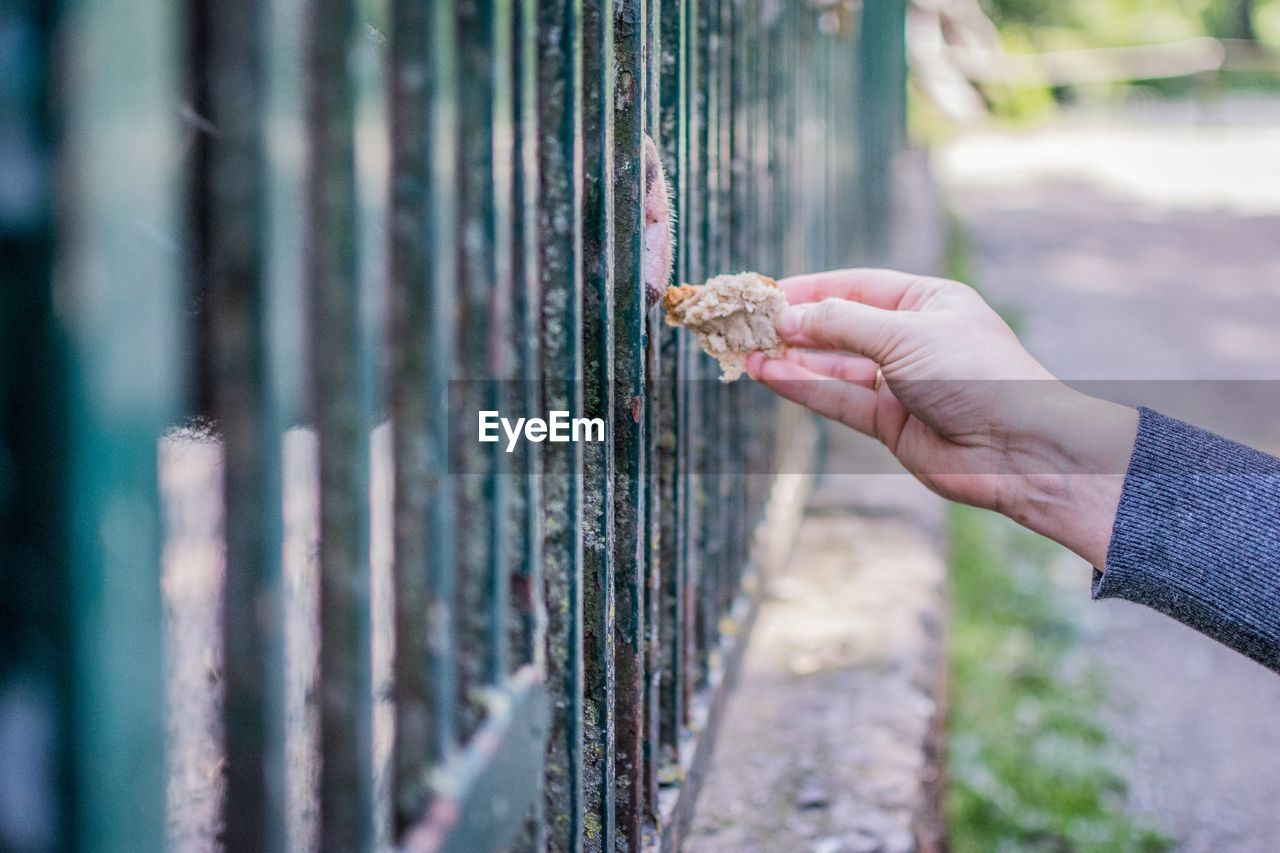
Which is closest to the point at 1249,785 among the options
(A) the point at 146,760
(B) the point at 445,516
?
(B) the point at 445,516

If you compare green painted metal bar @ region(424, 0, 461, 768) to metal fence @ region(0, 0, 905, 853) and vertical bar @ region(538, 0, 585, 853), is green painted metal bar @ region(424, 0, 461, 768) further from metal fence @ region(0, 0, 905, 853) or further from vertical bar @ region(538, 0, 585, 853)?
vertical bar @ region(538, 0, 585, 853)

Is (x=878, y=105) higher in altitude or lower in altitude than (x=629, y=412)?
higher

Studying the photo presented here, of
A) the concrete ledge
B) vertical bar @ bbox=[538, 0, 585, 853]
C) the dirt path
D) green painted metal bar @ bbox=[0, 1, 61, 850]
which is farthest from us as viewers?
the dirt path

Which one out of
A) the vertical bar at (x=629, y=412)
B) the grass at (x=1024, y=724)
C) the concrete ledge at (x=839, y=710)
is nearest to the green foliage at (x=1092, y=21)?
the grass at (x=1024, y=724)

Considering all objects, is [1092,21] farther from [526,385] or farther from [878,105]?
[526,385]

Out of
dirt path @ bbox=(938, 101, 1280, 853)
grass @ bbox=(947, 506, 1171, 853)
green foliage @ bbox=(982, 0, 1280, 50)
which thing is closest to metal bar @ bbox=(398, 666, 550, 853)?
grass @ bbox=(947, 506, 1171, 853)

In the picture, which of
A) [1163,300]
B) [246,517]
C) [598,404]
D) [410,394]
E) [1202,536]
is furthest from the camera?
[1163,300]

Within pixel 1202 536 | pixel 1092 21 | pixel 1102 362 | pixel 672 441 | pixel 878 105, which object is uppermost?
pixel 1092 21

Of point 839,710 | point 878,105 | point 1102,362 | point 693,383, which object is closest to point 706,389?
point 693,383
